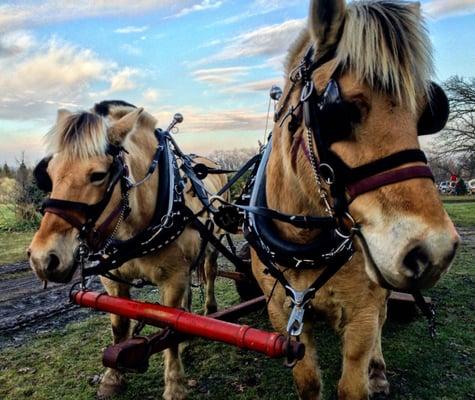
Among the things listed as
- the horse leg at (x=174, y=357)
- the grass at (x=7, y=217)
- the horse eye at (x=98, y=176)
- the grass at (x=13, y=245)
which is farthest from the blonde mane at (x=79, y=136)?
the grass at (x=7, y=217)

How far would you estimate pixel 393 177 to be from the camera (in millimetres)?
1577

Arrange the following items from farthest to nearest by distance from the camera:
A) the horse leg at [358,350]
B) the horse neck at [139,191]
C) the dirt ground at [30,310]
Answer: the dirt ground at [30,310] → the horse neck at [139,191] → the horse leg at [358,350]

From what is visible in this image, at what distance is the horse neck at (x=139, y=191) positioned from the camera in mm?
3297

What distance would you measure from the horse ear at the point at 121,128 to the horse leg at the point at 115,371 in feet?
4.59

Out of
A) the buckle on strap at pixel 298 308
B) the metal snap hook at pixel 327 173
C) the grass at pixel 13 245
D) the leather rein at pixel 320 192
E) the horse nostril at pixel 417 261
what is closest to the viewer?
the horse nostril at pixel 417 261

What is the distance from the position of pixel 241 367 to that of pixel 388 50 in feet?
10.9

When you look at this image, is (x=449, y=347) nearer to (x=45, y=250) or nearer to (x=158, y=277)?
(x=158, y=277)

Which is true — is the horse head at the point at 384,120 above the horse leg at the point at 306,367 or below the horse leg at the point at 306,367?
above

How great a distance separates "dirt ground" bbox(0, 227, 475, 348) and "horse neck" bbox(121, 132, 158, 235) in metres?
2.77

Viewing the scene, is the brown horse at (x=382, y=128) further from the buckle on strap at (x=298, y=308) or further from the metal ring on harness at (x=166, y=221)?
the metal ring on harness at (x=166, y=221)

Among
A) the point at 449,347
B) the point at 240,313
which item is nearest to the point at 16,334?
the point at 240,313

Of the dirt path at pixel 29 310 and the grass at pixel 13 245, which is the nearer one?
the dirt path at pixel 29 310

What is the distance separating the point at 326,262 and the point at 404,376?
6.92 ft

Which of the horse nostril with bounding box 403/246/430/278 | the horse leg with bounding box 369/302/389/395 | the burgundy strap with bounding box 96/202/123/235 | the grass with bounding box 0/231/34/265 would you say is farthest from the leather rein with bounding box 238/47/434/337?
the grass with bounding box 0/231/34/265
